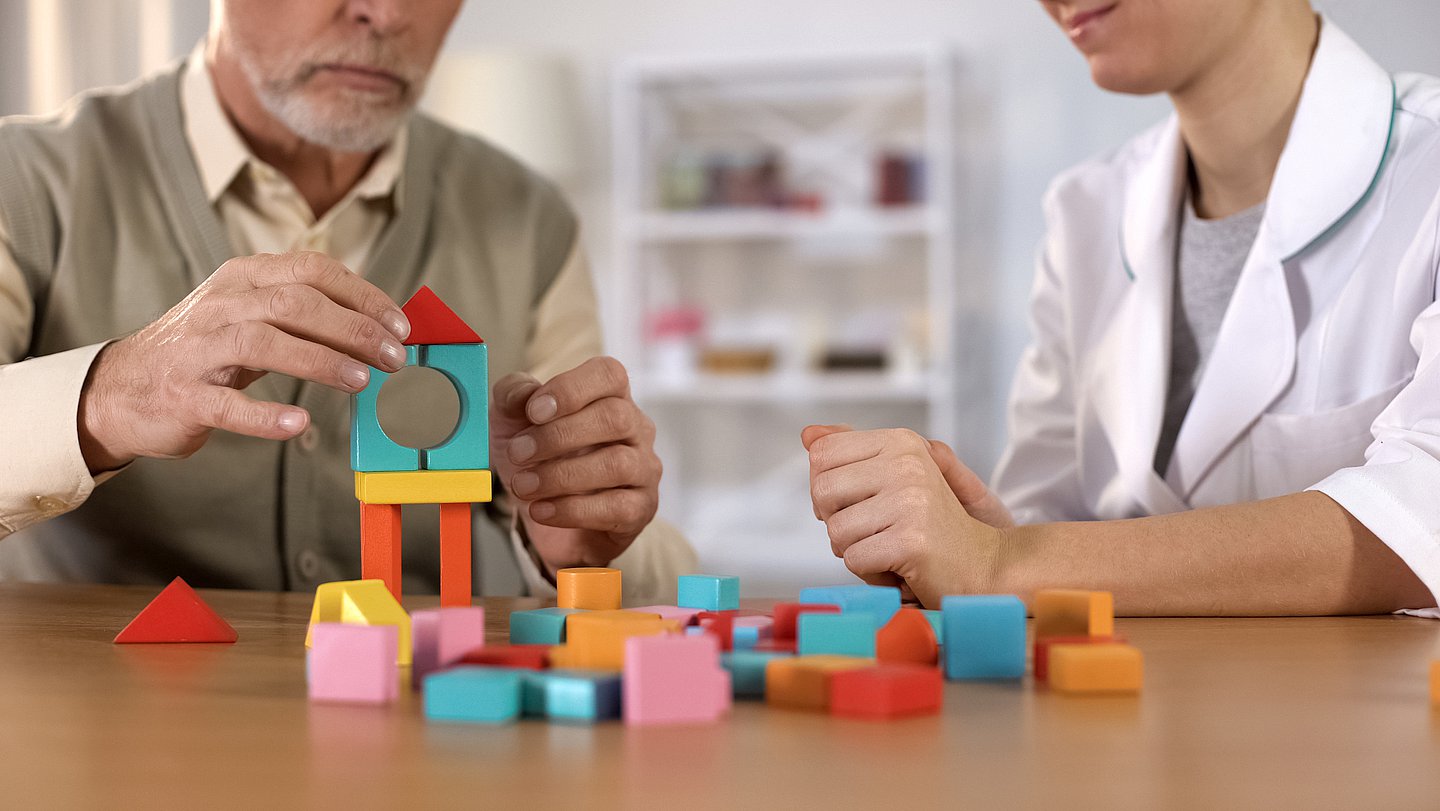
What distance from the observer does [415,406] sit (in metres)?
1.62

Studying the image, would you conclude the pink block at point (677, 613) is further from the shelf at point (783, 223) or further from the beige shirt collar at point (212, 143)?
the shelf at point (783, 223)

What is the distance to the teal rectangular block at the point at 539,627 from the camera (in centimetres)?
80

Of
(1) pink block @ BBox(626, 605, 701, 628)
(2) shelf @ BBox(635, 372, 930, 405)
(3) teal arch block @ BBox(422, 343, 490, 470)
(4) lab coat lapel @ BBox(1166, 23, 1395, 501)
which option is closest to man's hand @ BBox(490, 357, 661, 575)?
(3) teal arch block @ BBox(422, 343, 490, 470)

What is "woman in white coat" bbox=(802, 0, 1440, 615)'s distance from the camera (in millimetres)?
1003

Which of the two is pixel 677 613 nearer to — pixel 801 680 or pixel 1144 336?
pixel 801 680

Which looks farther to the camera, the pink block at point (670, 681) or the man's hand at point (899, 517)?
the man's hand at point (899, 517)

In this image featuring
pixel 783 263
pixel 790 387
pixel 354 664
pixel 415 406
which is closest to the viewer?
pixel 354 664

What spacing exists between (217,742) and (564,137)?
11.1 feet

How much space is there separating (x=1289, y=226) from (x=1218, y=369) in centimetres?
17

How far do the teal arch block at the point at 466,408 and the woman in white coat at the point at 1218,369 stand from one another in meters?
0.27

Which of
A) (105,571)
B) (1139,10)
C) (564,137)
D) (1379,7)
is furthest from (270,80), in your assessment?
(1379,7)

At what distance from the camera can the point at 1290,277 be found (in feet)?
4.51

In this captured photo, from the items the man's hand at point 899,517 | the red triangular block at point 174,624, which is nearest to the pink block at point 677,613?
the man's hand at point 899,517

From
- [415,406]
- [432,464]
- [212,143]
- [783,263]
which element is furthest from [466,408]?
[783,263]
